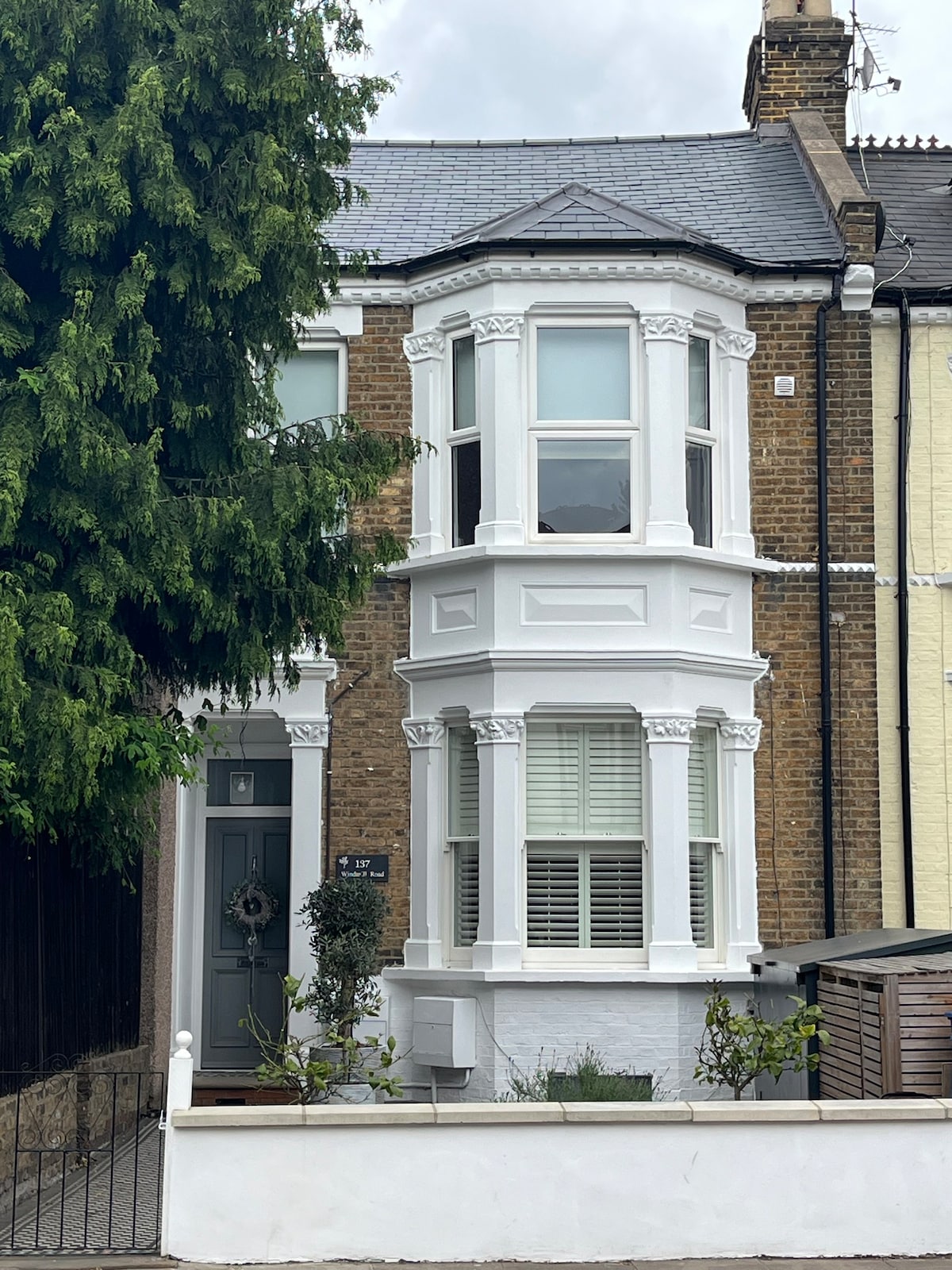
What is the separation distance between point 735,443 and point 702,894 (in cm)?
392

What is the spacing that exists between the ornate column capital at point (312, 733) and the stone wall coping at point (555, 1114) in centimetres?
542

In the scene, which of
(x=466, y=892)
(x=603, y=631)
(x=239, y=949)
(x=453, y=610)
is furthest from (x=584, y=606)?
(x=239, y=949)

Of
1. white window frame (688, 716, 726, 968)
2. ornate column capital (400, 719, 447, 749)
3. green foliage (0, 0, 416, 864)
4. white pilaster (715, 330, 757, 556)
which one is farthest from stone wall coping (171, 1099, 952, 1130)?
white pilaster (715, 330, 757, 556)

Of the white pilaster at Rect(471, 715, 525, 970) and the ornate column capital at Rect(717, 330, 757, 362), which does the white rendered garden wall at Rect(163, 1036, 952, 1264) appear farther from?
the ornate column capital at Rect(717, 330, 757, 362)

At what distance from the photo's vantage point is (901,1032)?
10.1 meters

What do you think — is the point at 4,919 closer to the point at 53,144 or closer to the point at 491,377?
the point at 53,144

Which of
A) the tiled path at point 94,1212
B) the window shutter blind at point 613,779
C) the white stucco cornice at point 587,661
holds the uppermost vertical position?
the white stucco cornice at point 587,661

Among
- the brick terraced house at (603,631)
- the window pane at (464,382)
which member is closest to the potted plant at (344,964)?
the brick terraced house at (603,631)

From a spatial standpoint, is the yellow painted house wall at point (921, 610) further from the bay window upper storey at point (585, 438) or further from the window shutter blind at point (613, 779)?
the window shutter blind at point (613, 779)

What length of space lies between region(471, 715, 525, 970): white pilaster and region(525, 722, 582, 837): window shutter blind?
7.5 inches

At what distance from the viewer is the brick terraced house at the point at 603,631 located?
1343 cm

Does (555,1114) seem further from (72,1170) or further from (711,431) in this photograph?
(711,431)

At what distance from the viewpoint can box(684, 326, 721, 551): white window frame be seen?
1419 centimetres

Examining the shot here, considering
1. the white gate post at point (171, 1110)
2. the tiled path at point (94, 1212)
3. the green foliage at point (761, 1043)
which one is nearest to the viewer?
the white gate post at point (171, 1110)
